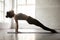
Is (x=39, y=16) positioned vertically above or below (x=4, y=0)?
below

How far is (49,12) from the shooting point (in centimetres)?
796

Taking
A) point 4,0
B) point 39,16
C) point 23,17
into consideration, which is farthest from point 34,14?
point 23,17

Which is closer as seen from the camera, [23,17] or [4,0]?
[23,17]

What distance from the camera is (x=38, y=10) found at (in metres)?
8.02

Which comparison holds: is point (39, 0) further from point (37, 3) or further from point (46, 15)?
point (46, 15)

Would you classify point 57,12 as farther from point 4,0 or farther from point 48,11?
point 4,0

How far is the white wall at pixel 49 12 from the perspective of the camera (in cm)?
789

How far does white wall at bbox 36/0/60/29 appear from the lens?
789 centimetres

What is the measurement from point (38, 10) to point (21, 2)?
0.95m

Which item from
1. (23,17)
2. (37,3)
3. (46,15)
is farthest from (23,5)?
(23,17)

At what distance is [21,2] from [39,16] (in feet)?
3.75

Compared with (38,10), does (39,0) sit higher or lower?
higher

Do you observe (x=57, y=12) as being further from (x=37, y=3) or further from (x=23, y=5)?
(x=23, y=5)

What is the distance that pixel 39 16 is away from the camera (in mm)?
8031
